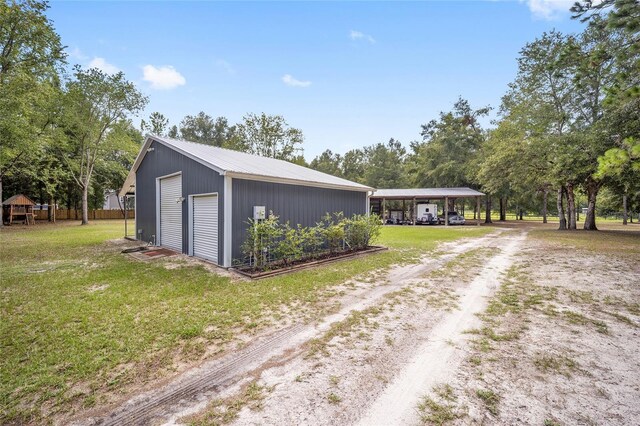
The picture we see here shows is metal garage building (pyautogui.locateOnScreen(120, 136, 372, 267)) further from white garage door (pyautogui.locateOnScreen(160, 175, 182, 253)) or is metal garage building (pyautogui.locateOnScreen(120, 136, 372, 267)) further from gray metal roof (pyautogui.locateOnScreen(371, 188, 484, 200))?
gray metal roof (pyautogui.locateOnScreen(371, 188, 484, 200))

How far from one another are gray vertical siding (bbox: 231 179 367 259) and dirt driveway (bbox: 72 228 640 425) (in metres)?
3.54

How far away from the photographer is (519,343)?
3.27 m

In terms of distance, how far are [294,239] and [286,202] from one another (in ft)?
4.34

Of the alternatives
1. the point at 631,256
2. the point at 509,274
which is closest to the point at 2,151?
the point at 509,274

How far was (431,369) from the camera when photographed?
275 centimetres

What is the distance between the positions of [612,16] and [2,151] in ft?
75.4

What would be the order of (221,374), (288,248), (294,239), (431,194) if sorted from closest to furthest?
Result: (221,374), (288,248), (294,239), (431,194)

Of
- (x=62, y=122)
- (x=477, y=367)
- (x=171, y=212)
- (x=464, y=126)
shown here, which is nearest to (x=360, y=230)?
(x=171, y=212)

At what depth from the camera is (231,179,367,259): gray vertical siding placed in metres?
7.11

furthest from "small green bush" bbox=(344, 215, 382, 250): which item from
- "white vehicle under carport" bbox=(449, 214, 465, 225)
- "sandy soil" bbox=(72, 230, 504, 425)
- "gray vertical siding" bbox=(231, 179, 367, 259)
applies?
"white vehicle under carport" bbox=(449, 214, 465, 225)

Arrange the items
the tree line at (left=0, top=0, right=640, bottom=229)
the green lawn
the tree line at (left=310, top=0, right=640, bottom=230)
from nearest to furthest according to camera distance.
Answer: the green lawn < the tree line at (left=310, top=0, right=640, bottom=230) < the tree line at (left=0, top=0, right=640, bottom=229)

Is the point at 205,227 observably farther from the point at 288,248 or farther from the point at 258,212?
the point at 288,248

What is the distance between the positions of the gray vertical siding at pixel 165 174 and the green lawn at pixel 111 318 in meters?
1.74

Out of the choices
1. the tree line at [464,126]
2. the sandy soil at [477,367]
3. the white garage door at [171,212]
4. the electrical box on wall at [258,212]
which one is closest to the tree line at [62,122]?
the tree line at [464,126]
